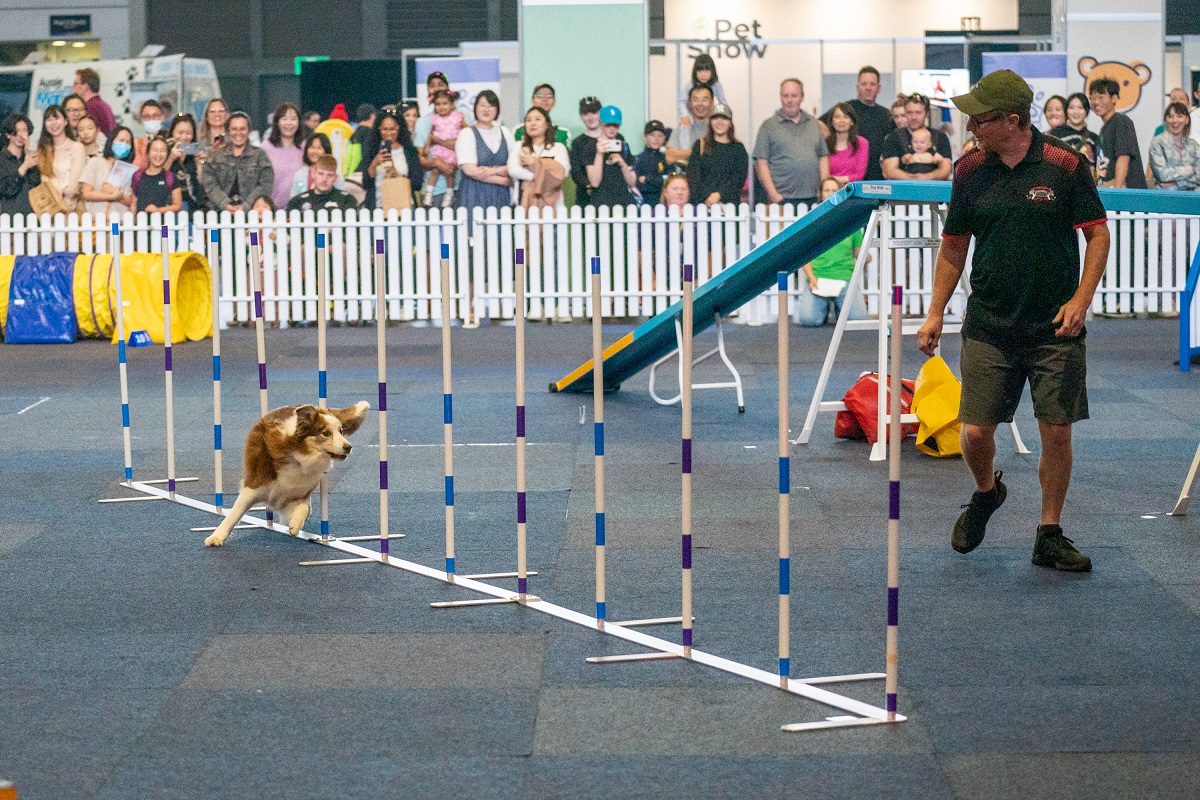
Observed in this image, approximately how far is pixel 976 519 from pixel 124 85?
696 inches

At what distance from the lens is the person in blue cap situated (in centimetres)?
1636

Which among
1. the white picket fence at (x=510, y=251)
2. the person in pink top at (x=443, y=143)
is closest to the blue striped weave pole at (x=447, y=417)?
the white picket fence at (x=510, y=251)

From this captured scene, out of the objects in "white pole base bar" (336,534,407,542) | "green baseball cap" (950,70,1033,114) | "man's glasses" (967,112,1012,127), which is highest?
"green baseball cap" (950,70,1033,114)

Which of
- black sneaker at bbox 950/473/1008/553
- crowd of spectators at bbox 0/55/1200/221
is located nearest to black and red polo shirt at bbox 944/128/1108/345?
black sneaker at bbox 950/473/1008/553

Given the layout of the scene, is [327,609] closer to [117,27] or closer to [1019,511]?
[1019,511]

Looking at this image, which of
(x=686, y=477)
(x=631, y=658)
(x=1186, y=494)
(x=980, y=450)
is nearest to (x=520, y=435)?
(x=686, y=477)

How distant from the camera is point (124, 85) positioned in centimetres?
2194

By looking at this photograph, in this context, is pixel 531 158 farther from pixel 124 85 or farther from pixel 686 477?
pixel 686 477

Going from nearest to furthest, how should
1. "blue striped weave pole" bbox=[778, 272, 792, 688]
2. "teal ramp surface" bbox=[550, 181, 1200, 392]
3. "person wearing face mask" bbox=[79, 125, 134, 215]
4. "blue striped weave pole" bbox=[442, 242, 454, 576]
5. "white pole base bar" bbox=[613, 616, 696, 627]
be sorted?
"blue striped weave pole" bbox=[778, 272, 792, 688] → "white pole base bar" bbox=[613, 616, 696, 627] → "blue striped weave pole" bbox=[442, 242, 454, 576] → "teal ramp surface" bbox=[550, 181, 1200, 392] → "person wearing face mask" bbox=[79, 125, 134, 215]

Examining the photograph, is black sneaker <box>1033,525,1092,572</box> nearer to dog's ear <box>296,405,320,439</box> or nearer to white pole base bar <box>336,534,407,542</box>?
white pole base bar <box>336,534,407,542</box>

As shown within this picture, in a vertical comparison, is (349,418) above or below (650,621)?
above

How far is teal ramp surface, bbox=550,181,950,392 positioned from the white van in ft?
39.9

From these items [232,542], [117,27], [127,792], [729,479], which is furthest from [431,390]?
[117,27]

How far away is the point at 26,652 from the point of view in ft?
18.1
